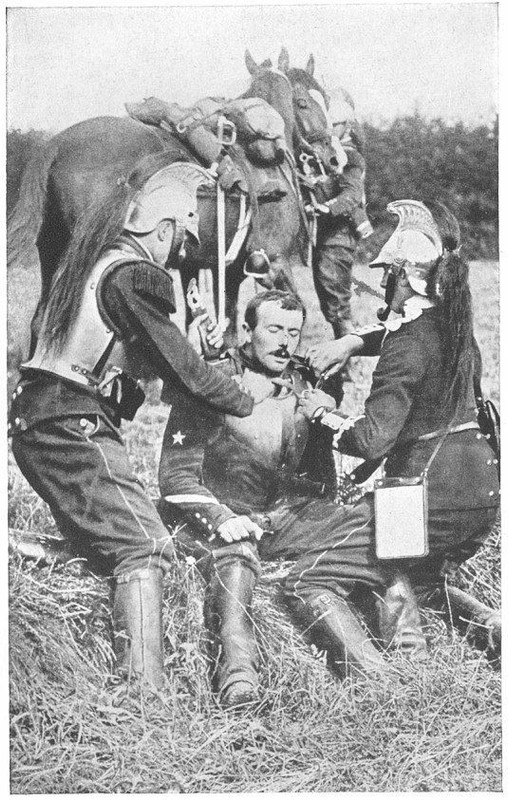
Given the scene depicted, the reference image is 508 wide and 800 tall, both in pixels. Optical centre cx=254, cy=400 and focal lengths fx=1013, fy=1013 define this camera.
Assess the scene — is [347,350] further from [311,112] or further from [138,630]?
[138,630]

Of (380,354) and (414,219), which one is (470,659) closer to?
(380,354)

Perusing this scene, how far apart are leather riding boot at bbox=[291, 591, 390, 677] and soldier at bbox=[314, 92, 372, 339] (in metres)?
1.33

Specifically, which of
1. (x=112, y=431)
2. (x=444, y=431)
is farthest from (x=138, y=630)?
(x=444, y=431)

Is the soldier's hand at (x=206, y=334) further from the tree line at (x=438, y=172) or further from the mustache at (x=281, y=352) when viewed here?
the tree line at (x=438, y=172)

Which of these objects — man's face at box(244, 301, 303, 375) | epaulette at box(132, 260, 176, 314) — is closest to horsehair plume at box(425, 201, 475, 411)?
man's face at box(244, 301, 303, 375)

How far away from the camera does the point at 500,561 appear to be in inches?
202

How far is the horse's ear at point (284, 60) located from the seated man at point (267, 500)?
112 cm

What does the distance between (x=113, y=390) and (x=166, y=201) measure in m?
0.96

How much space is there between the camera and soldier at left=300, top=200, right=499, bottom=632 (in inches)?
198

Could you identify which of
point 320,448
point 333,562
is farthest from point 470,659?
point 320,448

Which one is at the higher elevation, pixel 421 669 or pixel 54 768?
pixel 421 669

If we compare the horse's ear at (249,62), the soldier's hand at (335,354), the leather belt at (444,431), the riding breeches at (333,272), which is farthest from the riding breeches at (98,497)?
the horse's ear at (249,62)

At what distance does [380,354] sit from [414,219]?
70 centimetres

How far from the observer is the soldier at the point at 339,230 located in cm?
509
